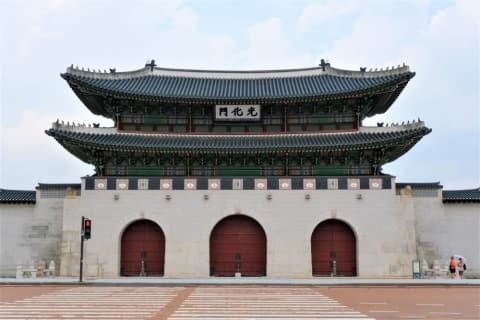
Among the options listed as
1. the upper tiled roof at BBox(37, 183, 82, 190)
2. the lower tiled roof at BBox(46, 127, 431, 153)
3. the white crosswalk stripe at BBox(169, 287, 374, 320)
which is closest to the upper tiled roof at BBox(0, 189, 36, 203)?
the upper tiled roof at BBox(37, 183, 82, 190)

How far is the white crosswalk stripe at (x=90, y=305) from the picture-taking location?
1460 cm

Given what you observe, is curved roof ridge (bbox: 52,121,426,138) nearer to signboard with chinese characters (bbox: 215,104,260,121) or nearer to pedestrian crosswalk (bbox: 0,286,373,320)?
signboard with chinese characters (bbox: 215,104,260,121)

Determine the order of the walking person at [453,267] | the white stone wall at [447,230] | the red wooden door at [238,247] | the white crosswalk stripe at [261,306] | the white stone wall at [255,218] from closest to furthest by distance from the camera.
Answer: the white crosswalk stripe at [261,306] < the walking person at [453,267] < the white stone wall at [255,218] < the red wooden door at [238,247] < the white stone wall at [447,230]

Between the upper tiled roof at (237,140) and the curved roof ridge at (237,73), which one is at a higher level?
the curved roof ridge at (237,73)

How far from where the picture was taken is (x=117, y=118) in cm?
3441

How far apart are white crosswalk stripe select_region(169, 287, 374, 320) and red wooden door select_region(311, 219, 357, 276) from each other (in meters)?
9.98

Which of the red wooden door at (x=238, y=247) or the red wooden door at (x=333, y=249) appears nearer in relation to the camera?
the red wooden door at (x=333, y=249)

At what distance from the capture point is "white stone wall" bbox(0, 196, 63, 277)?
32.6 meters

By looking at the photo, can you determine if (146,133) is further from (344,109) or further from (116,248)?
(344,109)

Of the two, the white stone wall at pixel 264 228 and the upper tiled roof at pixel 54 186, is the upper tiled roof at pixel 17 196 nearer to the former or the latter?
the upper tiled roof at pixel 54 186

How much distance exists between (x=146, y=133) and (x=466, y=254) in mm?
21507

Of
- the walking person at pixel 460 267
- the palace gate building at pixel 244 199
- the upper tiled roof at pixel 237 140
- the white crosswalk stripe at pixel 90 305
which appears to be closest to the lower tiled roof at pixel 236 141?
the upper tiled roof at pixel 237 140

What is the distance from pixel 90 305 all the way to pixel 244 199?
15.8 meters

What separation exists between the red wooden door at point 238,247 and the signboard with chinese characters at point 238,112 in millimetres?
6576
